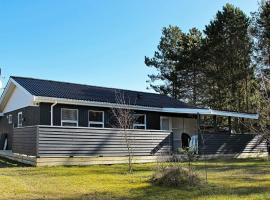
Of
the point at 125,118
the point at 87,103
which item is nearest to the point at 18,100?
the point at 87,103

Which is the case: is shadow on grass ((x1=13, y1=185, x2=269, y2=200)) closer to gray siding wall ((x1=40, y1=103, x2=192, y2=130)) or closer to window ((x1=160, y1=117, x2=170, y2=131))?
gray siding wall ((x1=40, y1=103, x2=192, y2=130))

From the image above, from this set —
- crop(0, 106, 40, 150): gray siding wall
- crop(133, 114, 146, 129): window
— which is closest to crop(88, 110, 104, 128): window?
crop(133, 114, 146, 129): window

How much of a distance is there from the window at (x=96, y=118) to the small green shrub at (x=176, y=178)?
381 inches

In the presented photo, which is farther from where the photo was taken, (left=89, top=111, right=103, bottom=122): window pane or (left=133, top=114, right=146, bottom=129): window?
(left=133, top=114, right=146, bottom=129): window

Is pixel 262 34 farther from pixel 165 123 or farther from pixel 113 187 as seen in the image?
pixel 113 187

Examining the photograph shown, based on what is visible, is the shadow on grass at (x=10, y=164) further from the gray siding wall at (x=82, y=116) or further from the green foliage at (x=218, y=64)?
the green foliage at (x=218, y=64)

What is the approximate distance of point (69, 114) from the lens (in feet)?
65.5

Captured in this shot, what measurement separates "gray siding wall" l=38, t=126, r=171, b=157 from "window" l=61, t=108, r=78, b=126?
2350mm

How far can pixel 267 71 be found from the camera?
31734mm

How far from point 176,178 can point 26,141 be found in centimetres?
859

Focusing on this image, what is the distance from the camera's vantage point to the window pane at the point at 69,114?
19.8 meters

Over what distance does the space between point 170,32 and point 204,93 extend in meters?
8.11

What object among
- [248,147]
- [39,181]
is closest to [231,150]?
[248,147]

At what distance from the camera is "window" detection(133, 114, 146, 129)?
2228 centimetres
